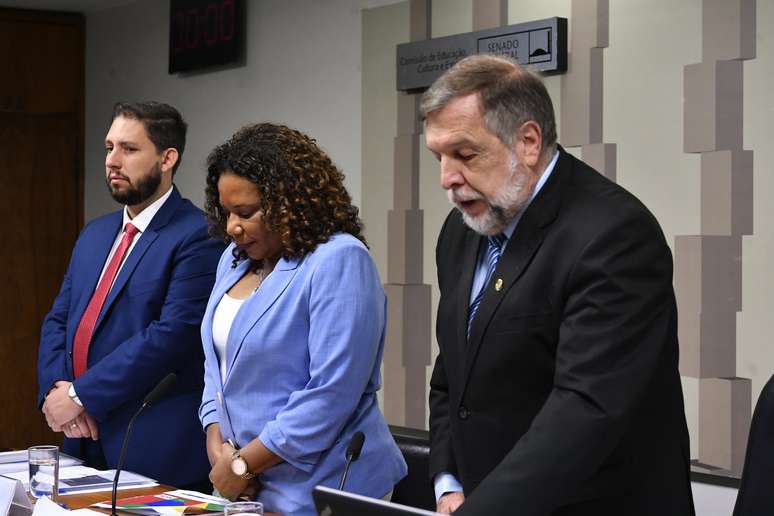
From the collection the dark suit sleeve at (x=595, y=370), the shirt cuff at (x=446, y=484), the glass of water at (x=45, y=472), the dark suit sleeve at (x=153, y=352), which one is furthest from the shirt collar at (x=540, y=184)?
the dark suit sleeve at (x=153, y=352)

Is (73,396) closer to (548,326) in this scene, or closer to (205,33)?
(548,326)

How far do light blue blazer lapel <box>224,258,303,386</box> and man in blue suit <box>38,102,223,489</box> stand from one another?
57cm

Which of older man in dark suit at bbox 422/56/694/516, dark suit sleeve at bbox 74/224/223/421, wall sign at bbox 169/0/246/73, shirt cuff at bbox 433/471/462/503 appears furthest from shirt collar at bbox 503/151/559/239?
wall sign at bbox 169/0/246/73

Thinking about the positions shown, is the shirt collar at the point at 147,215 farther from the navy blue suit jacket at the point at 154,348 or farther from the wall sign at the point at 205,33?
the wall sign at the point at 205,33

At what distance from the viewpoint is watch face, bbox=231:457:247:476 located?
2.26 metres

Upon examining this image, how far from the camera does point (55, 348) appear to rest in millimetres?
3125

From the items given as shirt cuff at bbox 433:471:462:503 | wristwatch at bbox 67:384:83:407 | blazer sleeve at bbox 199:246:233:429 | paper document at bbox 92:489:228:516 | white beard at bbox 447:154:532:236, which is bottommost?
paper document at bbox 92:489:228:516

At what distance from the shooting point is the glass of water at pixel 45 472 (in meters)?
2.24

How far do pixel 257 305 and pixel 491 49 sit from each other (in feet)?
5.45

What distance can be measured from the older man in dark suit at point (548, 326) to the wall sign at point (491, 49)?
67.3 inches

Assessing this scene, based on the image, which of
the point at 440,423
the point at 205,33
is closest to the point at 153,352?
the point at 440,423

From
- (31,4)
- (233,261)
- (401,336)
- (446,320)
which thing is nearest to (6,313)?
(31,4)

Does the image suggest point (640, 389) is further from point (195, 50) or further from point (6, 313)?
point (6, 313)

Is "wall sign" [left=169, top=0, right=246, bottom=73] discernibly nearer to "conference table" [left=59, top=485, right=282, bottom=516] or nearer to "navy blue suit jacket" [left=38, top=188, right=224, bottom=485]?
"navy blue suit jacket" [left=38, top=188, right=224, bottom=485]
